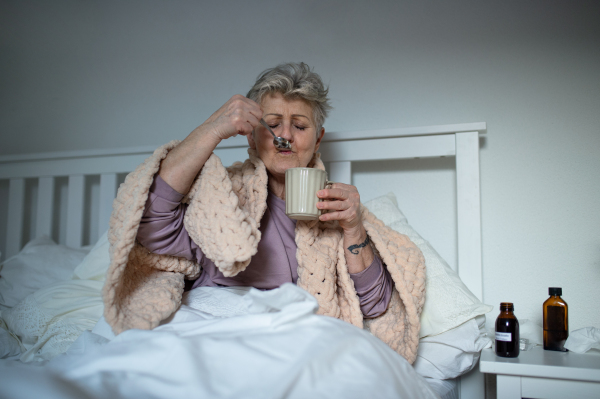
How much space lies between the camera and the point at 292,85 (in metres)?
1.10

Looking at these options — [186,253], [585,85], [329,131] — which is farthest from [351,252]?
[585,85]

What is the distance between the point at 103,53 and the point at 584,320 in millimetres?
2047

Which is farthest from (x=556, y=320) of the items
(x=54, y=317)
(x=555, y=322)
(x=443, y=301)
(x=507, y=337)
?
(x=54, y=317)

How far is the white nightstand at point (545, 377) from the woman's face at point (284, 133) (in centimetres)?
64

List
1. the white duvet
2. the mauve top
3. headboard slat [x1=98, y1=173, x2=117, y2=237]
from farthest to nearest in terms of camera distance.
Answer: headboard slat [x1=98, y1=173, x2=117, y2=237] → the mauve top → the white duvet

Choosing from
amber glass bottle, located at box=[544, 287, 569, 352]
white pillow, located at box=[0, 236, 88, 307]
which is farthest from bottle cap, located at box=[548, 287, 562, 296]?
white pillow, located at box=[0, 236, 88, 307]

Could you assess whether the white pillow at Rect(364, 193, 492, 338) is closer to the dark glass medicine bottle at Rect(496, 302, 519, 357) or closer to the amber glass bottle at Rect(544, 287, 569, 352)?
the dark glass medicine bottle at Rect(496, 302, 519, 357)

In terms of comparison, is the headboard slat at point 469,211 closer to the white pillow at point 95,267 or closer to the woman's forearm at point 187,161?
the woman's forearm at point 187,161

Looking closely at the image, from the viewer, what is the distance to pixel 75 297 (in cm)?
117

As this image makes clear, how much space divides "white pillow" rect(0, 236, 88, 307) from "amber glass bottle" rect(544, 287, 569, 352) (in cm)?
140

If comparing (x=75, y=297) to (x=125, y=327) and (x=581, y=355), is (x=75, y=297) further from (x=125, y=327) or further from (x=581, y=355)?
(x=581, y=355)

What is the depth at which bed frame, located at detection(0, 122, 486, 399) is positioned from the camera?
4.29 feet

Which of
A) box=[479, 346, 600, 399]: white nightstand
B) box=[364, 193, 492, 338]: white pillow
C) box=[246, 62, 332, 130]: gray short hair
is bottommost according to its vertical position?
box=[479, 346, 600, 399]: white nightstand

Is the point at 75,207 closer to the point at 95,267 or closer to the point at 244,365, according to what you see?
the point at 95,267
